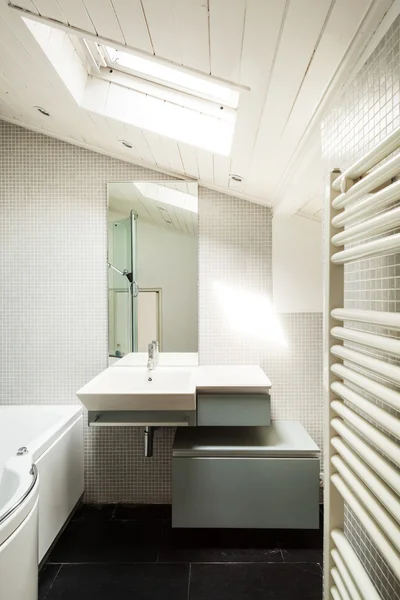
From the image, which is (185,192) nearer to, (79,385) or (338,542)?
(79,385)

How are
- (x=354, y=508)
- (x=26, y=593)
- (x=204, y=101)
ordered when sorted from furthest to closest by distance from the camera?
(x=204, y=101)
(x=26, y=593)
(x=354, y=508)

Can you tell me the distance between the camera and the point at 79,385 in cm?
271

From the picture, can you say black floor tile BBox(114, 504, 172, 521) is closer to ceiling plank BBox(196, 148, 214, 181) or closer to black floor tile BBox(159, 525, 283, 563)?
black floor tile BBox(159, 525, 283, 563)

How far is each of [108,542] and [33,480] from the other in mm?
855

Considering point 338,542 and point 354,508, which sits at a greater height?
point 354,508

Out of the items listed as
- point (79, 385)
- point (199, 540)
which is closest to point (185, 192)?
point (79, 385)

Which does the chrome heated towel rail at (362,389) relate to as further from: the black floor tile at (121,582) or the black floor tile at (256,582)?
the black floor tile at (121,582)

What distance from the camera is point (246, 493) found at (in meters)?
2.22

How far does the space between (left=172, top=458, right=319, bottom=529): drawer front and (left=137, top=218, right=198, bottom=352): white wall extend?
0.80 metres

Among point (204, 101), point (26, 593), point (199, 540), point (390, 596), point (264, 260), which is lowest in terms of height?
point (199, 540)

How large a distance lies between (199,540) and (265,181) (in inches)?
77.9

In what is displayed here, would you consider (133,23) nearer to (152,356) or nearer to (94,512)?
(152,356)

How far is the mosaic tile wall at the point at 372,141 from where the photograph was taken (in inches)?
34.5

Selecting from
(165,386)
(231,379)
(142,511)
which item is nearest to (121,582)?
(142,511)
